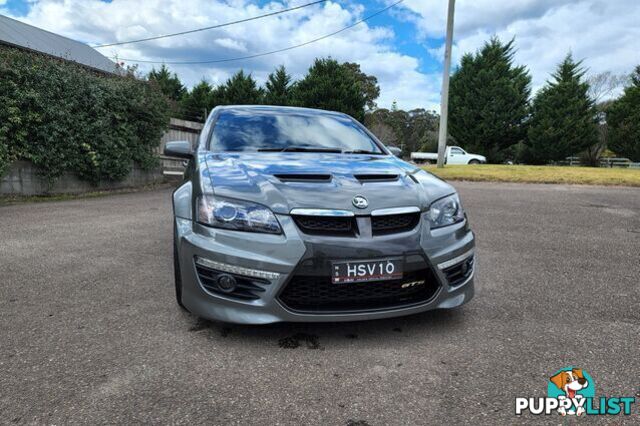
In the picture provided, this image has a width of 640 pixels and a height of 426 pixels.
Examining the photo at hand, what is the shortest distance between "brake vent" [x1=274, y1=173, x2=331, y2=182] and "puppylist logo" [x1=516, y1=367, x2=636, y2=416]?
1468mm

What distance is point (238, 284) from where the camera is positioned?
2.18 meters

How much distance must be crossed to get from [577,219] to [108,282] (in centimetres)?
607

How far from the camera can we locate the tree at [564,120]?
993 inches

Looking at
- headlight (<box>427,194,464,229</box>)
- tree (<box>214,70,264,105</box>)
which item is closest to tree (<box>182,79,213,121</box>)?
tree (<box>214,70,264,105</box>)

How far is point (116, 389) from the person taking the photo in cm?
185

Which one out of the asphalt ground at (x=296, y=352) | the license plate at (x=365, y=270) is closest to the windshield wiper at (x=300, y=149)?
the asphalt ground at (x=296, y=352)

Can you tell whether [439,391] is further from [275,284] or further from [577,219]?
[577,219]

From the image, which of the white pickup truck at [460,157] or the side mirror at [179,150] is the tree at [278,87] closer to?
the white pickup truck at [460,157]

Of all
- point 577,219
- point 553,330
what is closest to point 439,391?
point 553,330

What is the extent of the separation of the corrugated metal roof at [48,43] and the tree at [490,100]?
20.1 meters

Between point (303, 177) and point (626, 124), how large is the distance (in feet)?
101

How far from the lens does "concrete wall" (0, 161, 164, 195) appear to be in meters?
7.72

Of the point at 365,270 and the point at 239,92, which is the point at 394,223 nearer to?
the point at 365,270

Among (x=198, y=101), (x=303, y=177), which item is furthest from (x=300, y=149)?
(x=198, y=101)
